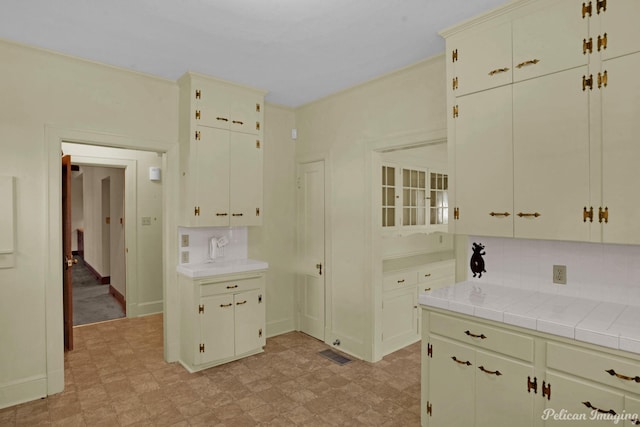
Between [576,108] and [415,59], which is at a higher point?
[415,59]

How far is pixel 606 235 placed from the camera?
1964 millimetres

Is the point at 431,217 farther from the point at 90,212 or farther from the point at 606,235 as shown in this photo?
the point at 90,212

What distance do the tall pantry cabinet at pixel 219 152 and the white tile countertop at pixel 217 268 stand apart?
1.38ft

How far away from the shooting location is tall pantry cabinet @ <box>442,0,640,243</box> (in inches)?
75.4

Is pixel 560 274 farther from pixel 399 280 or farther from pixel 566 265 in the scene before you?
pixel 399 280

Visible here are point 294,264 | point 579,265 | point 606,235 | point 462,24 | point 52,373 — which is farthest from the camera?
point 294,264

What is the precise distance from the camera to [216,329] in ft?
11.5

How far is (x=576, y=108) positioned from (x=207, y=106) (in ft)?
9.75

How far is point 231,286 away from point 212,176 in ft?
3.59

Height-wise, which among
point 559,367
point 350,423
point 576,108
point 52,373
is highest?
point 576,108

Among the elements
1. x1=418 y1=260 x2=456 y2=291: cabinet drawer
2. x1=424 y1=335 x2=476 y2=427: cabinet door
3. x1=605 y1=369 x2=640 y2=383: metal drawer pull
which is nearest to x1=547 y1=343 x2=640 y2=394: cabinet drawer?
x1=605 y1=369 x2=640 y2=383: metal drawer pull

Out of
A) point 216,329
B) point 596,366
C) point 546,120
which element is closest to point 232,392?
point 216,329

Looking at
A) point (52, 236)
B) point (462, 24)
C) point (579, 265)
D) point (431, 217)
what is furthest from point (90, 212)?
point (579, 265)

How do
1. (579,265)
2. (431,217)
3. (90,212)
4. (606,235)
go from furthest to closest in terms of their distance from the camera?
(90,212) → (431,217) → (579,265) → (606,235)
